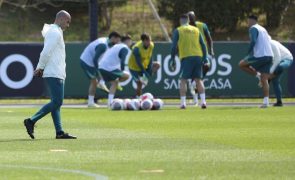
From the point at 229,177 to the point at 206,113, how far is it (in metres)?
11.8

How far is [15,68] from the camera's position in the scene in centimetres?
2827

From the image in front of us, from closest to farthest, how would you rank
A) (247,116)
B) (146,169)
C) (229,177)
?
(229,177)
(146,169)
(247,116)

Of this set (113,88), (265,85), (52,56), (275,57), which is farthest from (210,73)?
(52,56)

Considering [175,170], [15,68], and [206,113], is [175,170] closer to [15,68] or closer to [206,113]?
[206,113]

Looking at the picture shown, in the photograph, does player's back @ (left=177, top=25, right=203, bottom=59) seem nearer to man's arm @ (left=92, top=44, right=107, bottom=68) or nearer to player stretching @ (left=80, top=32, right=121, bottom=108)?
player stretching @ (left=80, top=32, right=121, bottom=108)

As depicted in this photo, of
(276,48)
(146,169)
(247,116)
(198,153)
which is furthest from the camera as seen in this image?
(276,48)

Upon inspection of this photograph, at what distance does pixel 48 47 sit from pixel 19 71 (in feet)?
40.6

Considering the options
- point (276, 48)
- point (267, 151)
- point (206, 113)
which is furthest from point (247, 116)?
point (267, 151)

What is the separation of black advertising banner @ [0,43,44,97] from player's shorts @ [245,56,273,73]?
20.7 ft

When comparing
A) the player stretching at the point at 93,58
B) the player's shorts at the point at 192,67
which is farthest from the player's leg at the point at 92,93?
the player's shorts at the point at 192,67

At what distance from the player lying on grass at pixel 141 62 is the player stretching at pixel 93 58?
83 centimetres

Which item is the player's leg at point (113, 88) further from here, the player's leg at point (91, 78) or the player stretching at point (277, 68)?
the player stretching at point (277, 68)

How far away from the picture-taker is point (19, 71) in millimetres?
28297

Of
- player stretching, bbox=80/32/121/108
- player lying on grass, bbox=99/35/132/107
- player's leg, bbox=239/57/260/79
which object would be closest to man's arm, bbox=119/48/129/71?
player lying on grass, bbox=99/35/132/107
